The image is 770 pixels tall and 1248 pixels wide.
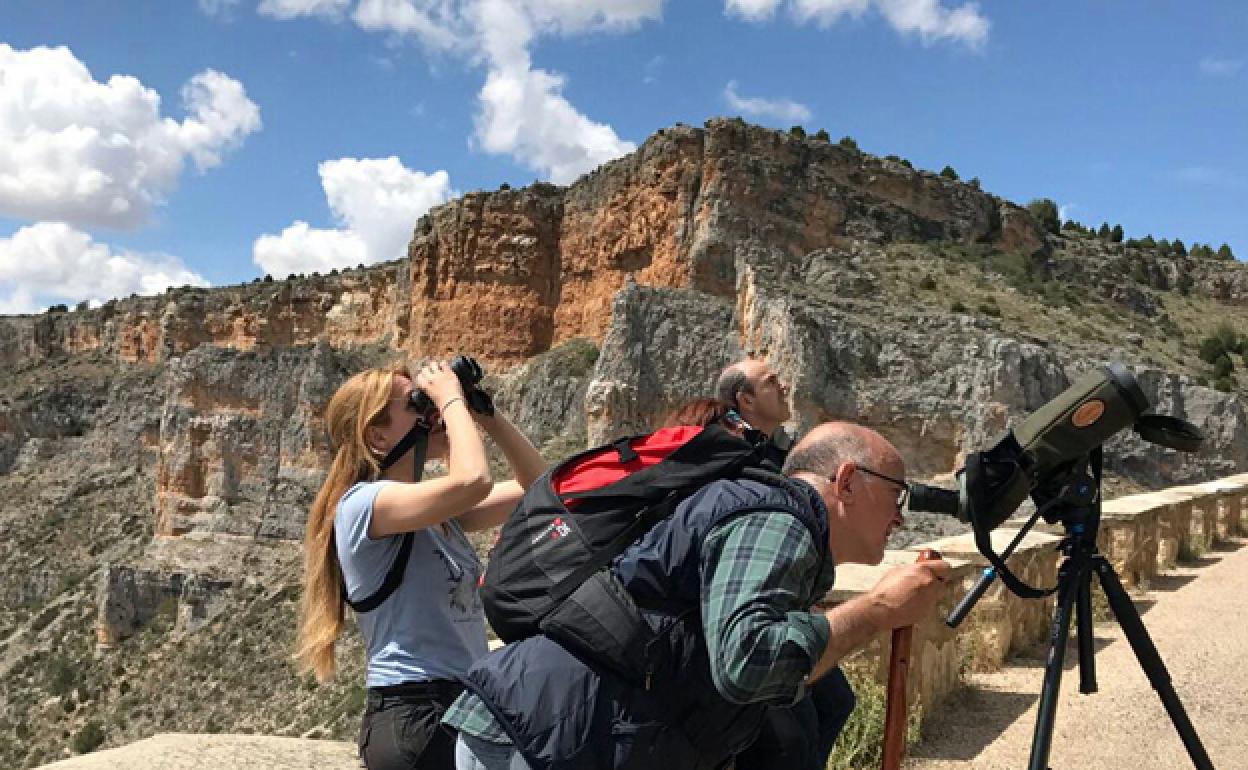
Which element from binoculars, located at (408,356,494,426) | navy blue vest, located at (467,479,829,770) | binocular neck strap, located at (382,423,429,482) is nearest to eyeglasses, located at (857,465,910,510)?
navy blue vest, located at (467,479,829,770)

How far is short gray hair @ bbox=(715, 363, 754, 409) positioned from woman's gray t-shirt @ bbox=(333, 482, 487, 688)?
1.78 meters

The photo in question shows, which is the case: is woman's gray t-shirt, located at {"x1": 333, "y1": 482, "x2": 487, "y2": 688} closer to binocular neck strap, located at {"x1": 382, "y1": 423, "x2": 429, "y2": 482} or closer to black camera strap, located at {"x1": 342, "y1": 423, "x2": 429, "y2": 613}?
black camera strap, located at {"x1": 342, "y1": 423, "x2": 429, "y2": 613}

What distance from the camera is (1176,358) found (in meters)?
27.6

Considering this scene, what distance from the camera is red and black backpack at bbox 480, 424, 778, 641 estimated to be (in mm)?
1885

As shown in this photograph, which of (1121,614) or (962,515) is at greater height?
(962,515)

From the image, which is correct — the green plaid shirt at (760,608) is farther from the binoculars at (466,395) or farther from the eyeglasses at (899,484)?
the binoculars at (466,395)

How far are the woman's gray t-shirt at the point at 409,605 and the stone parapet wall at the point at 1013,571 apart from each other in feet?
6.27

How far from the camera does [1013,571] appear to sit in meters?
5.75

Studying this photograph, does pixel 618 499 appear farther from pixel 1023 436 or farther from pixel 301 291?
pixel 301 291

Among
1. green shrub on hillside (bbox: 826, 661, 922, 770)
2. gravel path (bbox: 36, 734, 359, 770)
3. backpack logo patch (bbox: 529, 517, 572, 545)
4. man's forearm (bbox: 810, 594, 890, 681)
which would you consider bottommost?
gravel path (bbox: 36, 734, 359, 770)

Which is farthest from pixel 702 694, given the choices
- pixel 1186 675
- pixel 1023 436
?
pixel 1186 675

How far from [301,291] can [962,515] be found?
51009 millimetres

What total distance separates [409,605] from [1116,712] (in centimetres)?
378

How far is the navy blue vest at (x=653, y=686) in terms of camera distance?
1795 millimetres
